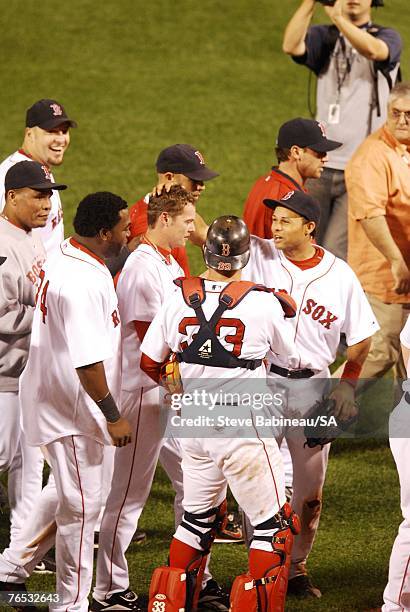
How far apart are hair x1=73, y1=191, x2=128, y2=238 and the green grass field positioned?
5.92 metres

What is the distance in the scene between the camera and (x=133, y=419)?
5.07m

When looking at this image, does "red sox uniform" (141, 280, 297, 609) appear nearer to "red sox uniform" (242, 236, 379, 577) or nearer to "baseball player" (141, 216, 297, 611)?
"baseball player" (141, 216, 297, 611)

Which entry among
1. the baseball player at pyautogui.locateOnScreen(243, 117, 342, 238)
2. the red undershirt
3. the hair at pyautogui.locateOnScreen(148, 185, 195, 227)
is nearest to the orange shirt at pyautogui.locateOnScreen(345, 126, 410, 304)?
the baseball player at pyautogui.locateOnScreen(243, 117, 342, 238)

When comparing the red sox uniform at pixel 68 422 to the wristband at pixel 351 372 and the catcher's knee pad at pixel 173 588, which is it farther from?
the wristband at pixel 351 372

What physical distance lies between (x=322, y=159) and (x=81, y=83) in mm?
7998

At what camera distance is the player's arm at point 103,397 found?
448 cm

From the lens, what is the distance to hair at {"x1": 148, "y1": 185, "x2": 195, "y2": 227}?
509cm

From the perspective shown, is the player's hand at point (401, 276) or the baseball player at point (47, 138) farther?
the player's hand at point (401, 276)

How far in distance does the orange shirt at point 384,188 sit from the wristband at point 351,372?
197 cm

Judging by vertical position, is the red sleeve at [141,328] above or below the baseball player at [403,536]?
above

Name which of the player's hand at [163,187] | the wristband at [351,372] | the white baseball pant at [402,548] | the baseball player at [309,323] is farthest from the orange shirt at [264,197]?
the white baseball pant at [402,548]

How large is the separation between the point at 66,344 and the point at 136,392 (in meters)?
0.53

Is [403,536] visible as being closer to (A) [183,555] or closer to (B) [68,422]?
(A) [183,555]

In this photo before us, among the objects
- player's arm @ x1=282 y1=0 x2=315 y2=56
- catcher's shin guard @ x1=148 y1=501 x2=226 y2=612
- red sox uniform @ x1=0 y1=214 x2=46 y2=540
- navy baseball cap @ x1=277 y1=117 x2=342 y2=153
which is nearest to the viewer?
catcher's shin guard @ x1=148 y1=501 x2=226 y2=612
